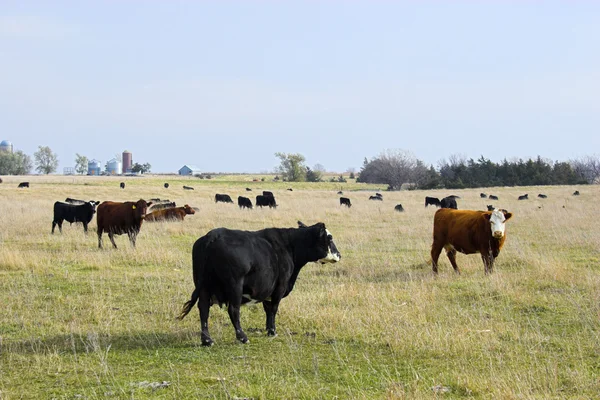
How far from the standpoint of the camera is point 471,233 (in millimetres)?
13688

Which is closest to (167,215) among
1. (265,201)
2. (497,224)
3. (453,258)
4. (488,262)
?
(265,201)

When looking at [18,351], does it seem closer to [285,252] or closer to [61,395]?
[61,395]

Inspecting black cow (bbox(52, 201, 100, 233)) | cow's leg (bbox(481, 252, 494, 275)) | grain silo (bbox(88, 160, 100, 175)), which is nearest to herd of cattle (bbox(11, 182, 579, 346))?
cow's leg (bbox(481, 252, 494, 275))

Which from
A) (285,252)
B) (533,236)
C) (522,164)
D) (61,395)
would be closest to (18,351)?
(61,395)

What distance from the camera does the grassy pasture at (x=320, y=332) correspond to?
20.4 feet

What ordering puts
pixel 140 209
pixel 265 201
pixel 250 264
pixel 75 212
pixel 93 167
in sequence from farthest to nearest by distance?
pixel 93 167 < pixel 265 201 < pixel 75 212 < pixel 140 209 < pixel 250 264

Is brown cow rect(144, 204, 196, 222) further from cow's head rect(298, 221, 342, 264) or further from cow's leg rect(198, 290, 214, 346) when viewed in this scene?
cow's leg rect(198, 290, 214, 346)

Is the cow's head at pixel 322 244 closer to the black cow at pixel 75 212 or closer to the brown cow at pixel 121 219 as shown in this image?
the brown cow at pixel 121 219

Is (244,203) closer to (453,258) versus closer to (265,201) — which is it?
(265,201)

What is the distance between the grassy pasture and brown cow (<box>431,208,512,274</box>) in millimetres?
486

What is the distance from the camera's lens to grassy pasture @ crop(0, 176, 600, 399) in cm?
623

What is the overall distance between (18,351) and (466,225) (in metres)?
9.47

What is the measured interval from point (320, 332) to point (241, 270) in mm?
1504

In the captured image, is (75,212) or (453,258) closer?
(453,258)
